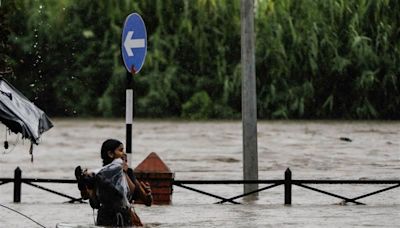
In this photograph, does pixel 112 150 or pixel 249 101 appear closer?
pixel 112 150

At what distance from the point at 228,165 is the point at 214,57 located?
961 inches

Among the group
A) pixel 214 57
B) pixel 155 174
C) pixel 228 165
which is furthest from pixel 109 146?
pixel 214 57

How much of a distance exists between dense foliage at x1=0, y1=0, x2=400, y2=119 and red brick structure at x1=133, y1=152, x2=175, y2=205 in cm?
3170

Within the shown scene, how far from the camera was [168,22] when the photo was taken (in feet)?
169

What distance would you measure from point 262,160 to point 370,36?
2078 centimetres

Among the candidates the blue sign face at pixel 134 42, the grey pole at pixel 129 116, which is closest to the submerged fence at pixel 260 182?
the grey pole at pixel 129 116

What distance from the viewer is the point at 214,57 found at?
2028 inches

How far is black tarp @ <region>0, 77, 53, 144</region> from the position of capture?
35.4 feet

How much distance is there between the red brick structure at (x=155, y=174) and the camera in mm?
17094

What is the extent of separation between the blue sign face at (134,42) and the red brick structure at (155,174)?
2.35 metres

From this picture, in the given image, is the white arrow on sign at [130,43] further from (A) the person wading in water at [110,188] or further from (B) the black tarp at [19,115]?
(A) the person wading in water at [110,188]

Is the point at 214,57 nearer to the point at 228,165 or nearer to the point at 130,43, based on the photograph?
the point at 228,165

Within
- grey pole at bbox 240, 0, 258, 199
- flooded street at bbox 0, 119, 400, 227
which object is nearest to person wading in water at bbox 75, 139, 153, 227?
flooded street at bbox 0, 119, 400, 227

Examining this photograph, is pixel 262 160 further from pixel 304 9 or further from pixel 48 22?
pixel 48 22
